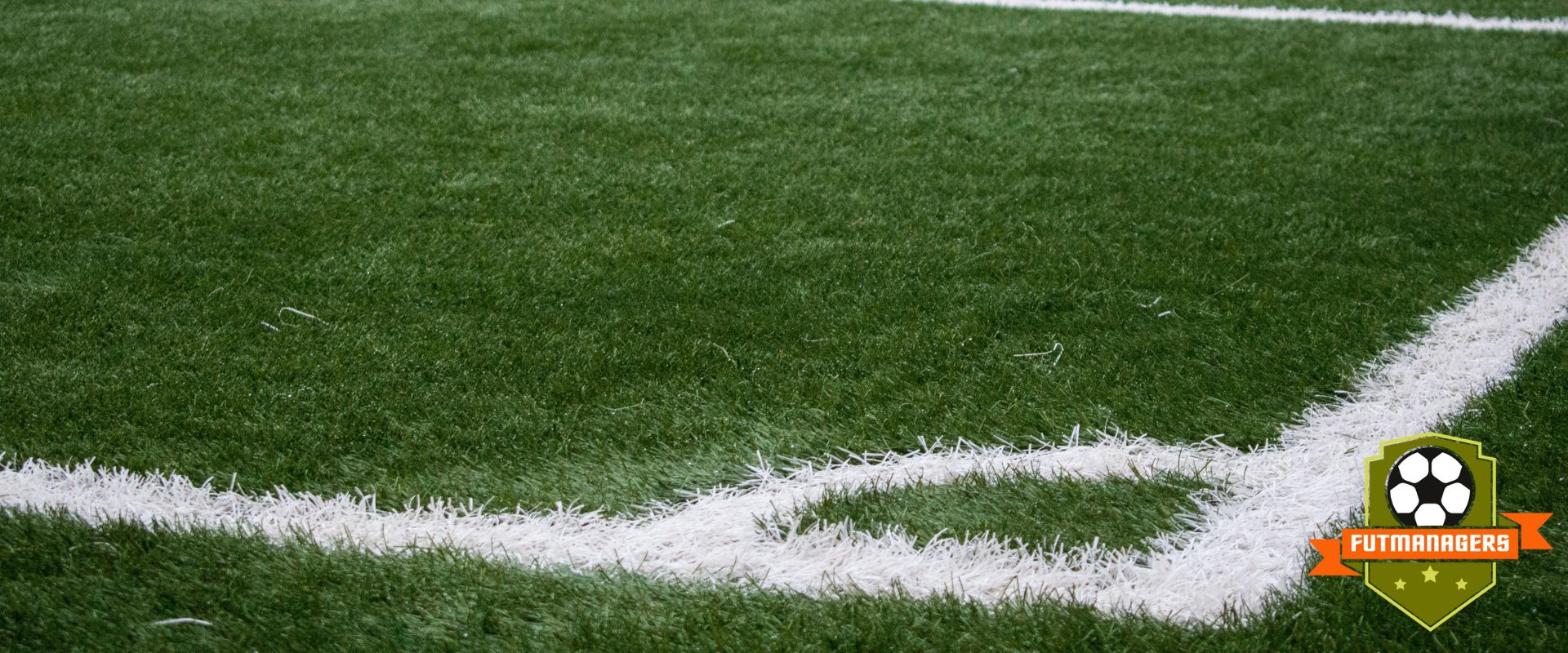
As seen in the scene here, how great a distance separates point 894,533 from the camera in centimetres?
163

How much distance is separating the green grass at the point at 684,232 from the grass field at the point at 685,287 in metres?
0.01

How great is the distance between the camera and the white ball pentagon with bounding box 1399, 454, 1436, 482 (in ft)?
5.14

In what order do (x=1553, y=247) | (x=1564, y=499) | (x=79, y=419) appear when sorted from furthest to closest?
(x=1553, y=247), (x=79, y=419), (x=1564, y=499)

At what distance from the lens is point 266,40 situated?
4.08 meters

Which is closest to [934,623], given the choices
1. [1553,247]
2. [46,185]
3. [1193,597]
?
[1193,597]

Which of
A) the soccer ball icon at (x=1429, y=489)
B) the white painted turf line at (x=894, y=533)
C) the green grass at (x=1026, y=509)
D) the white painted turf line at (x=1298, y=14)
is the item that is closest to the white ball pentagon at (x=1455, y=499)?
the soccer ball icon at (x=1429, y=489)

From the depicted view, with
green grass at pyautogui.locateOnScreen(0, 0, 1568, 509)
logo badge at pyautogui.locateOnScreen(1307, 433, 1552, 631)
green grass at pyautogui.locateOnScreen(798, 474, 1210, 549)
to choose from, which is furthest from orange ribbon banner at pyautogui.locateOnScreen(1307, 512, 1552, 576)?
green grass at pyautogui.locateOnScreen(0, 0, 1568, 509)

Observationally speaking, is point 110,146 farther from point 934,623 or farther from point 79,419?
point 934,623

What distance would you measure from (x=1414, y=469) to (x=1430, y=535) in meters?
0.11

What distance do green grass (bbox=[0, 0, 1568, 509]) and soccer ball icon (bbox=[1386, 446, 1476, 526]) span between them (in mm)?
311

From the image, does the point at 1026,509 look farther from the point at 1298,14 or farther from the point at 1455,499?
the point at 1298,14

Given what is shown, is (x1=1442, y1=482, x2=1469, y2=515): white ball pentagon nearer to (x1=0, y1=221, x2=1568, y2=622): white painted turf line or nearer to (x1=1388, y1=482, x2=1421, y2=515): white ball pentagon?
(x1=1388, y1=482, x2=1421, y2=515): white ball pentagon

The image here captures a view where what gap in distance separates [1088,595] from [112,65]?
3.59m

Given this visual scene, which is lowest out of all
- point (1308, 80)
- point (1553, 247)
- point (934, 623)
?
point (934, 623)
